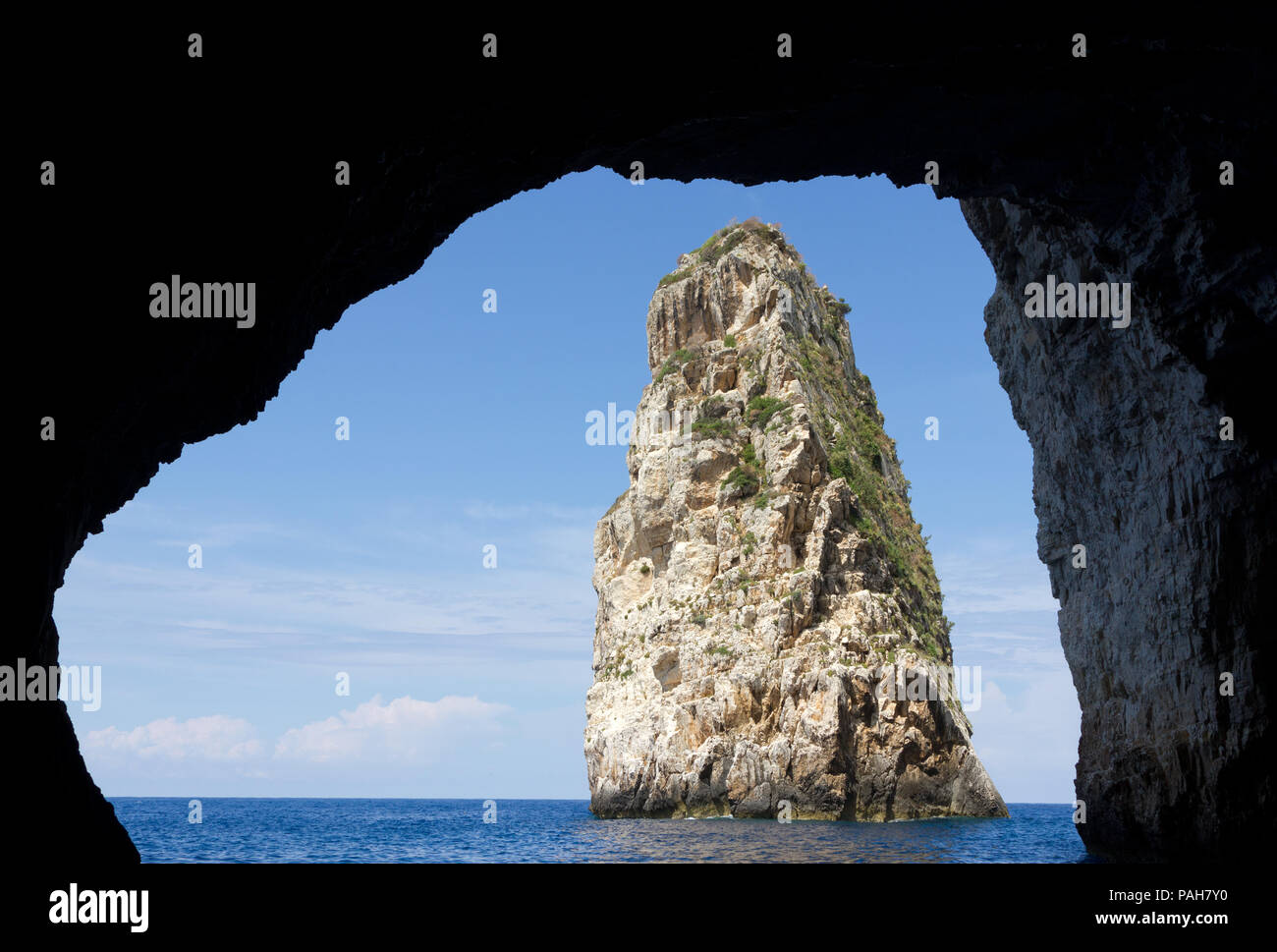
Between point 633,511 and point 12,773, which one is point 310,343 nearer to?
point 12,773

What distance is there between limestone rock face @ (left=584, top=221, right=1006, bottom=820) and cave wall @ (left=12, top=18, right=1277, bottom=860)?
2666 centimetres

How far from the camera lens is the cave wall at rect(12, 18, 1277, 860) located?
942 cm

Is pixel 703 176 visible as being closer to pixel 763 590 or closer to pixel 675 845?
pixel 675 845

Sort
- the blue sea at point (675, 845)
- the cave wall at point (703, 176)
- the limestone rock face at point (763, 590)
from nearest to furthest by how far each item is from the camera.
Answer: the cave wall at point (703, 176)
the blue sea at point (675, 845)
the limestone rock face at point (763, 590)

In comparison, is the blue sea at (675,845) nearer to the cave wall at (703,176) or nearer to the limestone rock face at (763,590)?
the limestone rock face at (763,590)

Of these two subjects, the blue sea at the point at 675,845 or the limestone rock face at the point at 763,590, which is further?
the limestone rock face at the point at 763,590

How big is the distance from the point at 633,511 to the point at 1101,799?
4444 cm

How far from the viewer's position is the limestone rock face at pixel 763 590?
47.6m

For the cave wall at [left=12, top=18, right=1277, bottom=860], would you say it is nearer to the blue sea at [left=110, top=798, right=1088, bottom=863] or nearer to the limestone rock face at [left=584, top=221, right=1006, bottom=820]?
the blue sea at [left=110, top=798, right=1088, bottom=863]

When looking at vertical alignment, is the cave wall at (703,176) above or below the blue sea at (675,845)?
above

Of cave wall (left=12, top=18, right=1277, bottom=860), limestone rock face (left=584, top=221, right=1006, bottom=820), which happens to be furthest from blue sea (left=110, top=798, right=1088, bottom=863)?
cave wall (left=12, top=18, right=1277, bottom=860)

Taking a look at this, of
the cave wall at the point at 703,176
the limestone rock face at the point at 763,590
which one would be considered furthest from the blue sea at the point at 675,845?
the cave wall at the point at 703,176

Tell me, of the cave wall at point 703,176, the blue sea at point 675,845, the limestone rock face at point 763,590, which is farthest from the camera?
the limestone rock face at point 763,590

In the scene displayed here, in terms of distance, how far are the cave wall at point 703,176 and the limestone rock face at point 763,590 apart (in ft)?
87.5
